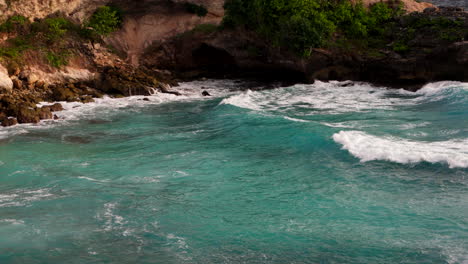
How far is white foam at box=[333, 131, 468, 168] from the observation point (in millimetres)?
13570

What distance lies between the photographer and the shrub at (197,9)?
34969mm

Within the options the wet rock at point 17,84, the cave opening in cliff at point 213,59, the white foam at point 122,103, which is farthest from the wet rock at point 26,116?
the cave opening in cliff at point 213,59

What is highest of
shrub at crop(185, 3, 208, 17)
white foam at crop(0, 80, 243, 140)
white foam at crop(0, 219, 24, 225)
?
shrub at crop(185, 3, 208, 17)

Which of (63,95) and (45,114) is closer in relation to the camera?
(45,114)

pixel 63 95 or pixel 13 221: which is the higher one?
pixel 63 95

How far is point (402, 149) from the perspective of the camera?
14773mm

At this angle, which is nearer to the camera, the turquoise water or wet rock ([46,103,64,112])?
the turquoise water

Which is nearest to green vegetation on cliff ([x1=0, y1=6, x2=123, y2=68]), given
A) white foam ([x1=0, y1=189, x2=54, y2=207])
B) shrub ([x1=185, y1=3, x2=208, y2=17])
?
shrub ([x1=185, y1=3, x2=208, y2=17])

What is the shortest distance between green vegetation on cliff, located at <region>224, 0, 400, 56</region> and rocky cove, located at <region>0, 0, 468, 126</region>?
102cm

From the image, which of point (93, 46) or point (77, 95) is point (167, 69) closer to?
point (93, 46)

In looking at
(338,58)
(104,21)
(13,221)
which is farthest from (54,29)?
(13,221)

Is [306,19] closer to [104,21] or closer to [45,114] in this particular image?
[104,21]

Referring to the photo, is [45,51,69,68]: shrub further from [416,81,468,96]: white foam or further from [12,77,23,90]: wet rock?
[416,81,468,96]: white foam

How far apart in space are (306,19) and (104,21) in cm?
1356
